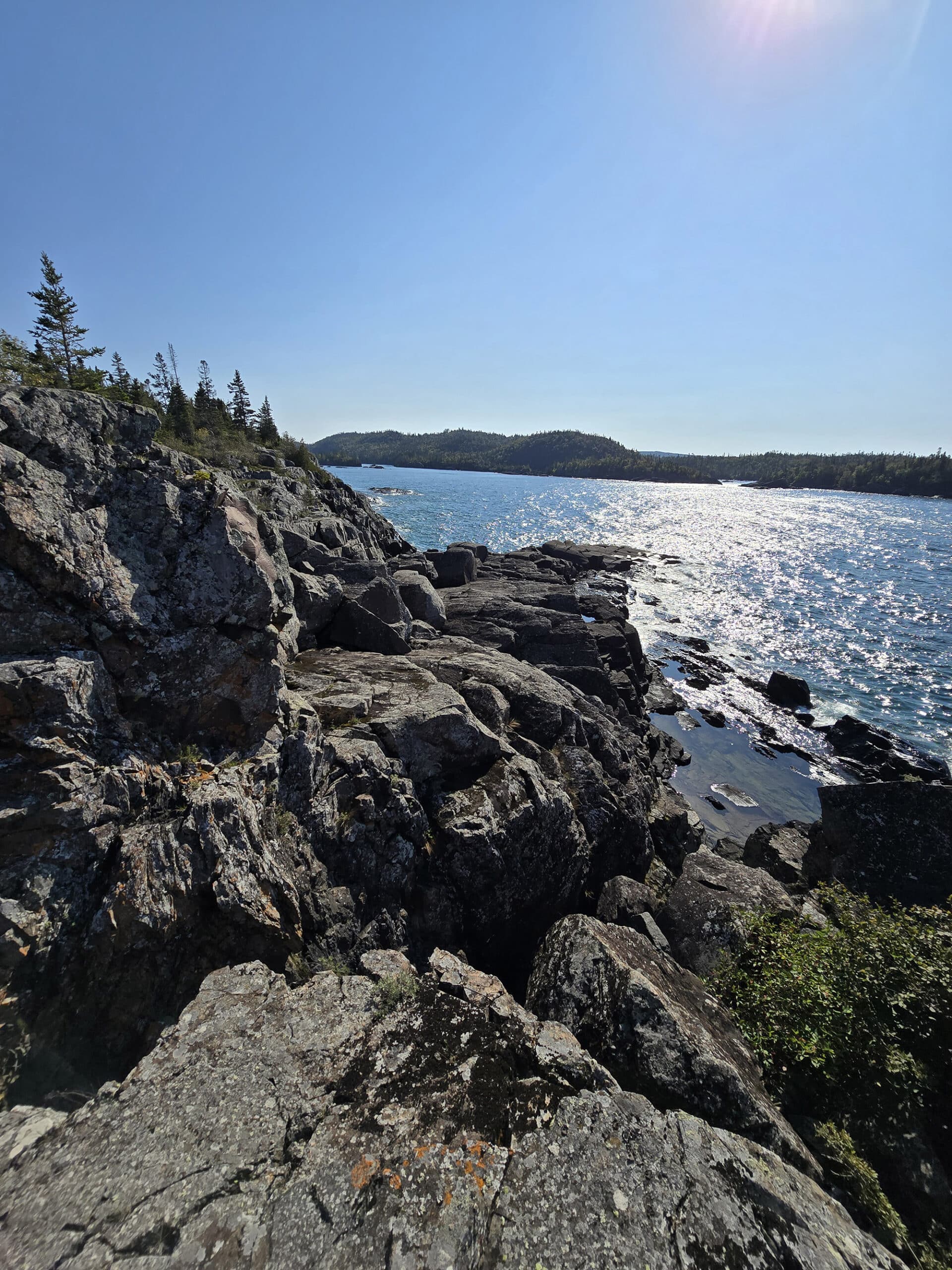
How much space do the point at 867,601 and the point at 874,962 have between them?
226ft

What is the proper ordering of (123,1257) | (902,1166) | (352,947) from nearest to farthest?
(123,1257)
(902,1166)
(352,947)

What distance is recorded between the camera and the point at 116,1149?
4816mm

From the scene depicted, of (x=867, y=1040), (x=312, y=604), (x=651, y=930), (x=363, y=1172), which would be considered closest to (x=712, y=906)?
(x=651, y=930)

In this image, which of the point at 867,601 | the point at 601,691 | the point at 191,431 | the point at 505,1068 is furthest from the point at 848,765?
the point at 191,431

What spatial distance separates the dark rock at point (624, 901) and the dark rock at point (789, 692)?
92.8ft

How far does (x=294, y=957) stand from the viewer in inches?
300

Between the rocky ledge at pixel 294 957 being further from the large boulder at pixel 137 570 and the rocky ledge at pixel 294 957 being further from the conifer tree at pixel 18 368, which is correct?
the conifer tree at pixel 18 368

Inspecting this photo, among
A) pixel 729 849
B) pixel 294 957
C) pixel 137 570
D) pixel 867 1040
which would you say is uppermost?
pixel 137 570

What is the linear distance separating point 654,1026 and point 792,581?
78.2 metres

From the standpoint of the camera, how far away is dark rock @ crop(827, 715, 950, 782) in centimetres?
2723

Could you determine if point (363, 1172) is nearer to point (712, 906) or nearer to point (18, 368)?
point (712, 906)

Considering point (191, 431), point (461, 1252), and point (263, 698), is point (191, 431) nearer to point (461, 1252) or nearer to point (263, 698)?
point (263, 698)

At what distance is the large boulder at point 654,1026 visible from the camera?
20.7ft

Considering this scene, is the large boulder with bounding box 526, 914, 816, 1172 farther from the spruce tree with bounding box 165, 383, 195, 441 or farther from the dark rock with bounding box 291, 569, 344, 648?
the spruce tree with bounding box 165, 383, 195, 441
